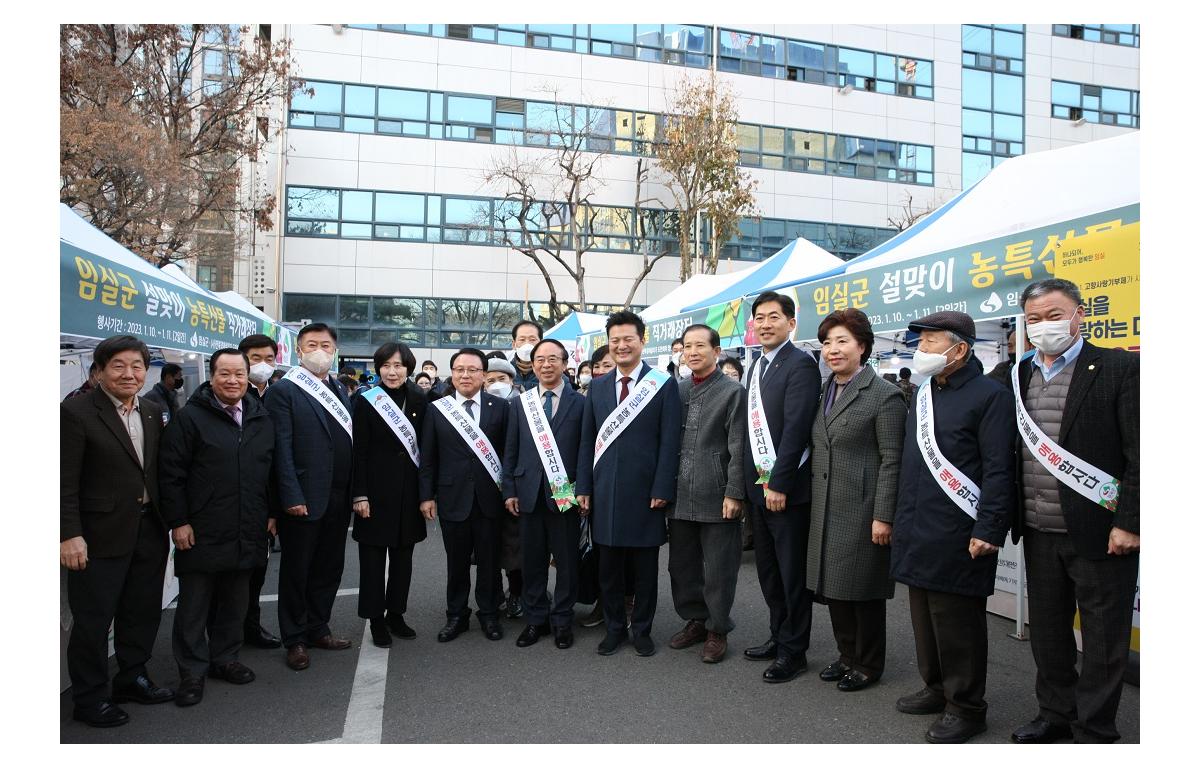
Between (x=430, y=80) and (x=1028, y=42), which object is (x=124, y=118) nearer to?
(x=430, y=80)

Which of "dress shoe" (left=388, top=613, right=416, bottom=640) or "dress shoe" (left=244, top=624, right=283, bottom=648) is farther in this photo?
"dress shoe" (left=388, top=613, right=416, bottom=640)

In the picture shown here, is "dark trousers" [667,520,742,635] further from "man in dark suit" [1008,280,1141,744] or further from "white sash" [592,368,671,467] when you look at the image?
"man in dark suit" [1008,280,1141,744]

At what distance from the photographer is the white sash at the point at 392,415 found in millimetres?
4410

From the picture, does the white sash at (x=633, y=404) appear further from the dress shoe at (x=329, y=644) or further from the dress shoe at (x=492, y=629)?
the dress shoe at (x=329, y=644)

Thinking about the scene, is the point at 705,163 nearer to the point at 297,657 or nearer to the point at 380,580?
the point at 380,580

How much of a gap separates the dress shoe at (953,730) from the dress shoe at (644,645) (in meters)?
1.53

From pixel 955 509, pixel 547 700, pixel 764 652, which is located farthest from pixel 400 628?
pixel 955 509

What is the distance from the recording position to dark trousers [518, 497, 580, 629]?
4465mm

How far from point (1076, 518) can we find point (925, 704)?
3.72 feet

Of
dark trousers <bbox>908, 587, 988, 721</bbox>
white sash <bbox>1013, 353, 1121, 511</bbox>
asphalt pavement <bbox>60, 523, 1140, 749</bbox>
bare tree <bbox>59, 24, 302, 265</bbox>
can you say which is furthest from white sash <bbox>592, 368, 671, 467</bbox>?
bare tree <bbox>59, 24, 302, 265</bbox>

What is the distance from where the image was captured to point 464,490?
450 centimetres

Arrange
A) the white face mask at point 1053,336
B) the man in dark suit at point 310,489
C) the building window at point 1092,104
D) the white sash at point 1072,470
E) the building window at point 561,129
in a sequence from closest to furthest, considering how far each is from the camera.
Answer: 1. the white sash at point 1072,470
2. the white face mask at point 1053,336
3. the man in dark suit at point 310,489
4. the building window at point 561,129
5. the building window at point 1092,104

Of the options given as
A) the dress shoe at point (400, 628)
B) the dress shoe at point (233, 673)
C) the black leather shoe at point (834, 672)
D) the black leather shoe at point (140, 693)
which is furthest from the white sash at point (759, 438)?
the black leather shoe at point (140, 693)

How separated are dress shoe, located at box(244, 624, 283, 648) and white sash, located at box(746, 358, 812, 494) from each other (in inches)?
118
